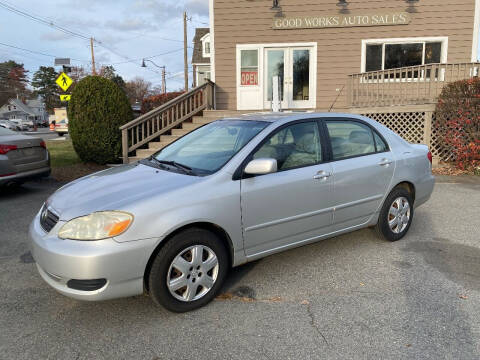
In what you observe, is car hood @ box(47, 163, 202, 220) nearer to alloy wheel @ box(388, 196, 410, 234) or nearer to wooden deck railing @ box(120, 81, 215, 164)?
alloy wheel @ box(388, 196, 410, 234)

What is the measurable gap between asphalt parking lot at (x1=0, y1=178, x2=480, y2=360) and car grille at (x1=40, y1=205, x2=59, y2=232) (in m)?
0.69

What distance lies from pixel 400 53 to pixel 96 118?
31.4ft

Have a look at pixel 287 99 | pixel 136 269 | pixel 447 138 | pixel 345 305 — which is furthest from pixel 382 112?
pixel 136 269

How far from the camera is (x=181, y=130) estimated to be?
443 inches

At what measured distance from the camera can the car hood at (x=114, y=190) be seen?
2.93 metres

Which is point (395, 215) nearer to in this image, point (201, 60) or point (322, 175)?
point (322, 175)

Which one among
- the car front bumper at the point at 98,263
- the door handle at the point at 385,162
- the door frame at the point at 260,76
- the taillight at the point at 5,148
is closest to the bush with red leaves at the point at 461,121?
the door frame at the point at 260,76

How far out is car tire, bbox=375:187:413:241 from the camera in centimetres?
448

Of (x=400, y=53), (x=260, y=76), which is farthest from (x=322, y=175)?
(x=400, y=53)

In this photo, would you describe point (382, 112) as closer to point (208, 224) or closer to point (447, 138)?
point (447, 138)

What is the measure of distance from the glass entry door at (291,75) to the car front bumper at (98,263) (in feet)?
34.7

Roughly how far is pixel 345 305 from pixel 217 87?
424 inches

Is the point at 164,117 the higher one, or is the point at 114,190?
the point at 164,117

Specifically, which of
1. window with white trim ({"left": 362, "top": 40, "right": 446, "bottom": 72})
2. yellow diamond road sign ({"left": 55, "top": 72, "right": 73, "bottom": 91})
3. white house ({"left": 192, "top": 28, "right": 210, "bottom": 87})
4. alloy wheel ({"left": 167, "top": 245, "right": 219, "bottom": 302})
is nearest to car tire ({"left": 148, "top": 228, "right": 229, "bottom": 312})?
alloy wheel ({"left": 167, "top": 245, "right": 219, "bottom": 302})
